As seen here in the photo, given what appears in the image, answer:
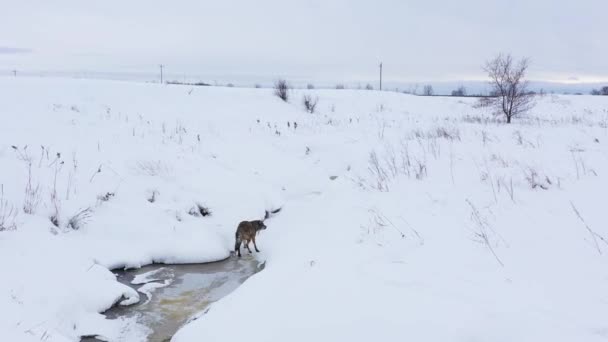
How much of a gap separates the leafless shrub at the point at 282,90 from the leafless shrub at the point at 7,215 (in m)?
23.4

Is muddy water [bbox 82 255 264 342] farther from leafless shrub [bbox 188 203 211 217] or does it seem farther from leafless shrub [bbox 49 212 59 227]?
leafless shrub [bbox 188 203 211 217]

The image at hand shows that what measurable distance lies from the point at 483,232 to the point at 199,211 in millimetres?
5285

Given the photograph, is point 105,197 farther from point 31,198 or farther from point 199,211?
point 199,211

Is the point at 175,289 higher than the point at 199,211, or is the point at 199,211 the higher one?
the point at 199,211

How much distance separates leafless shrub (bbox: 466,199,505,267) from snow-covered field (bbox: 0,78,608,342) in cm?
3

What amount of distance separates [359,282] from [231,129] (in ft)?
45.0

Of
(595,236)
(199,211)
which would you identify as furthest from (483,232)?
(199,211)

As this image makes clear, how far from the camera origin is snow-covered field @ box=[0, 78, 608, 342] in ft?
11.9

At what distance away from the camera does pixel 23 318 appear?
412cm

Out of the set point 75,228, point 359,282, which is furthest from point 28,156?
point 359,282

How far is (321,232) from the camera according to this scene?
6766 millimetres

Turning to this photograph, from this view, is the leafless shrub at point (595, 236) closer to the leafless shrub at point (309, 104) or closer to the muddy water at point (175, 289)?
the muddy water at point (175, 289)

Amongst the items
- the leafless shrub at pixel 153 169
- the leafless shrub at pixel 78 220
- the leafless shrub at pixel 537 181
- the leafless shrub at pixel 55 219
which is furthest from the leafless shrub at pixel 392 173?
the leafless shrub at pixel 55 219

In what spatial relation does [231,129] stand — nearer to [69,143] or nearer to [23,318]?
[69,143]
